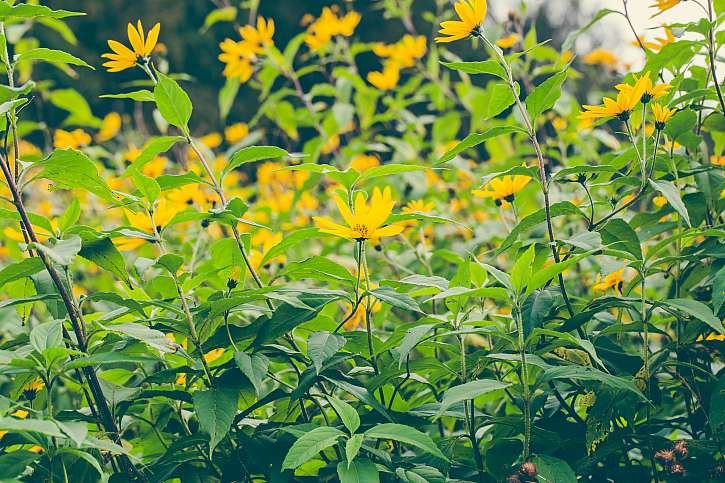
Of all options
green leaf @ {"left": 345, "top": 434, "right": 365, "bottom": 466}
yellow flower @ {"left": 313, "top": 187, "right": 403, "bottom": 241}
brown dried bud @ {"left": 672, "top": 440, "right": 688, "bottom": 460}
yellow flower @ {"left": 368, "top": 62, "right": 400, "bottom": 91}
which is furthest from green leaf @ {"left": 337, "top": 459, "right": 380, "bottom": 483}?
yellow flower @ {"left": 368, "top": 62, "right": 400, "bottom": 91}

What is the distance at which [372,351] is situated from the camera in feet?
3.80

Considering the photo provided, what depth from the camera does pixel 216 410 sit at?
101 centimetres

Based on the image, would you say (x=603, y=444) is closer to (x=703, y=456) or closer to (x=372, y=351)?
(x=703, y=456)

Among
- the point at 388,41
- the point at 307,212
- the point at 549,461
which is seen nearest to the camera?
the point at 549,461

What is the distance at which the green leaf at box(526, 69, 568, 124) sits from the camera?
121 cm

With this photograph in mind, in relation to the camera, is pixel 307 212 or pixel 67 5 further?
pixel 67 5

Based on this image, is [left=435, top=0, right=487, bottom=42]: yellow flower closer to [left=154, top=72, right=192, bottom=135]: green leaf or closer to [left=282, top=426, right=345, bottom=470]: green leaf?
[left=154, top=72, right=192, bottom=135]: green leaf

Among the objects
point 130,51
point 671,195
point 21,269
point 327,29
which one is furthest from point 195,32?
point 671,195

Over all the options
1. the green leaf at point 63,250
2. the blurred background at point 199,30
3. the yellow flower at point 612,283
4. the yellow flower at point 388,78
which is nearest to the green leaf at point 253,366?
the green leaf at point 63,250

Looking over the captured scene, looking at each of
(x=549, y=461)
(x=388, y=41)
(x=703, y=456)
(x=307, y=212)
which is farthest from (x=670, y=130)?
(x=388, y=41)

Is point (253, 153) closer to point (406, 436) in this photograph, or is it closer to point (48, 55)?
point (48, 55)

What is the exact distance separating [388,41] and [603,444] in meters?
7.07

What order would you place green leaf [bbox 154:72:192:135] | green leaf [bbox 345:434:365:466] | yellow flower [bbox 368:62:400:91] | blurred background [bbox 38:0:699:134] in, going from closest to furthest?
green leaf [bbox 345:434:365:466] → green leaf [bbox 154:72:192:135] → yellow flower [bbox 368:62:400:91] → blurred background [bbox 38:0:699:134]

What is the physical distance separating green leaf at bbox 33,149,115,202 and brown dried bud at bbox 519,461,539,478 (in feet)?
2.24
